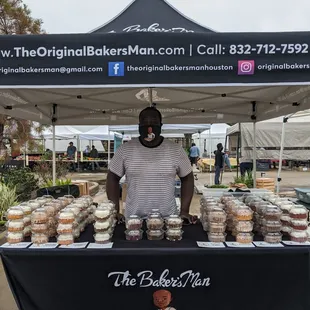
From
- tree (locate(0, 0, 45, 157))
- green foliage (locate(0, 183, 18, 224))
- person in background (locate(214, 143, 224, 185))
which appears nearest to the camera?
green foliage (locate(0, 183, 18, 224))

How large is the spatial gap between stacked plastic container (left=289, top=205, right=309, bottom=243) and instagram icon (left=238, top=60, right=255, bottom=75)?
97 centimetres

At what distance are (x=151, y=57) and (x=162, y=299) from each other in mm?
1507

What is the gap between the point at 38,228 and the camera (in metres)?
2.10

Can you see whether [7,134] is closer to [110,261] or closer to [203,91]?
[203,91]

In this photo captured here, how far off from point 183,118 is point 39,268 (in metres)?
3.89

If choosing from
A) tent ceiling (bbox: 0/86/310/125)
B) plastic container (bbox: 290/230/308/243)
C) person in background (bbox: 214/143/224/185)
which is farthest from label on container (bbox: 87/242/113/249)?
person in background (bbox: 214/143/224/185)

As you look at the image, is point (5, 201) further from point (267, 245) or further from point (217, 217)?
point (267, 245)

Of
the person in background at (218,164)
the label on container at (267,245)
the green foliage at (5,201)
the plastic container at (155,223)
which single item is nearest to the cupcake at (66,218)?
the plastic container at (155,223)

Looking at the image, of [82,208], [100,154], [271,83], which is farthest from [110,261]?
[100,154]

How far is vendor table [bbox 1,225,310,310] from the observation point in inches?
79.7

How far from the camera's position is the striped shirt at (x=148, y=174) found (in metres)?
2.47

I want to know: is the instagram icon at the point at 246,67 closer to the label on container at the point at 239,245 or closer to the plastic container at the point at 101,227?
the label on container at the point at 239,245

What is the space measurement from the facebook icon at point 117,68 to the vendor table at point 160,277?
1.08 m

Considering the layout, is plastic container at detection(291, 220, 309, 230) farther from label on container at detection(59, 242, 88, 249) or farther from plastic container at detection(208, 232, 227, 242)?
label on container at detection(59, 242, 88, 249)
